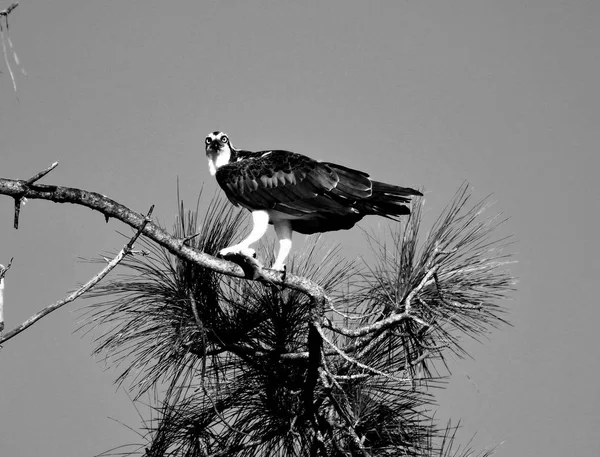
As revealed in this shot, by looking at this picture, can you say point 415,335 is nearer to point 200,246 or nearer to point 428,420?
point 428,420

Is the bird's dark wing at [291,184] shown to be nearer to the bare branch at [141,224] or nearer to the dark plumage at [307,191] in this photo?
the dark plumage at [307,191]

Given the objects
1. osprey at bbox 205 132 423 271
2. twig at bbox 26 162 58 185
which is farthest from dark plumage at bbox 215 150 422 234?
twig at bbox 26 162 58 185

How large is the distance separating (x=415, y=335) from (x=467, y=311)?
23cm

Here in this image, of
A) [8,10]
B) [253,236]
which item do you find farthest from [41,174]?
[253,236]

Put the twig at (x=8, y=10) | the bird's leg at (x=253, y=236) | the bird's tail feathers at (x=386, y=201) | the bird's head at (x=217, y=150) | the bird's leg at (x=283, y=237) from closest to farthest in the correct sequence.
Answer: the twig at (x=8, y=10) < the bird's leg at (x=253, y=236) < the bird's tail feathers at (x=386, y=201) < the bird's leg at (x=283, y=237) < the bird's head at (x=217, y=150)

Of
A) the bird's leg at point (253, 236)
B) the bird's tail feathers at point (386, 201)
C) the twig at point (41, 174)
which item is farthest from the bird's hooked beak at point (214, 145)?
the twig at point (41, 174)

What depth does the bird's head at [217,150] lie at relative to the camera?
11.8 ft

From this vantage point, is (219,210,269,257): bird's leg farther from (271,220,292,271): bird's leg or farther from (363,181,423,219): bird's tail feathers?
(363,181,423,219): bird's tail feathers

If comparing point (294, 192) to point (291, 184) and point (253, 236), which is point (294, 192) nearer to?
point (291, 184)

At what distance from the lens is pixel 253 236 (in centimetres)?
330

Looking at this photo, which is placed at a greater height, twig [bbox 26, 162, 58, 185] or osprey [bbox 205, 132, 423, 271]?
osprey [bbox 205, 132, 423, 271]

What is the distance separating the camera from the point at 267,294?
128 inches

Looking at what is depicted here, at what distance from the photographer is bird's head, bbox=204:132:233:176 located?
3.60m

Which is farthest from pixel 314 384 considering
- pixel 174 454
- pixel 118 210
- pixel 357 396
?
pixel 118 210
